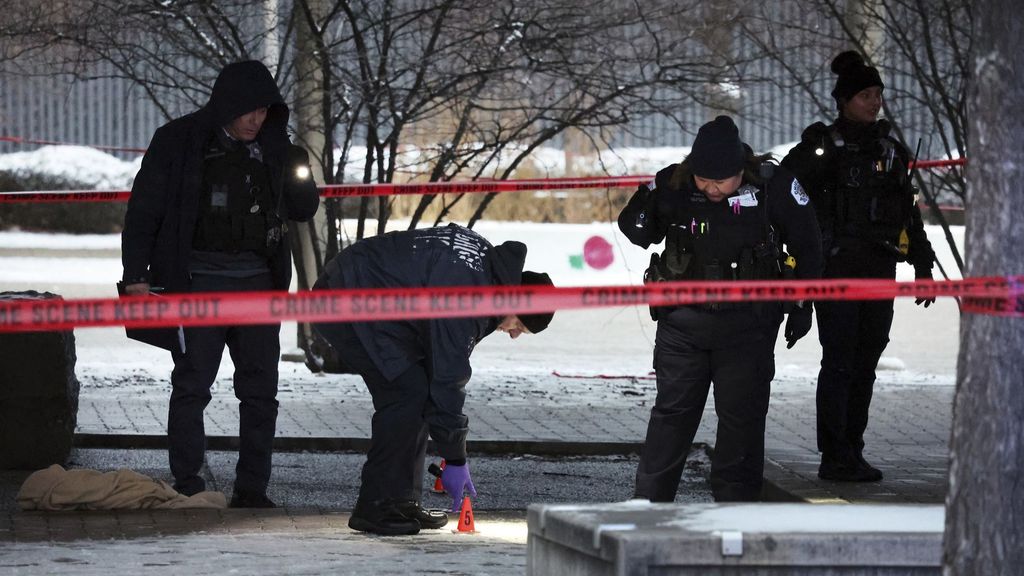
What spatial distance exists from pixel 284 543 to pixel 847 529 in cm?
226

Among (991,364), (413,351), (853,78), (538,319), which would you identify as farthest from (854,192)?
(991,364)

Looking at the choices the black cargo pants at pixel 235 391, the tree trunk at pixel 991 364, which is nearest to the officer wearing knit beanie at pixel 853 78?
the black cargo pants at pixel 235 391

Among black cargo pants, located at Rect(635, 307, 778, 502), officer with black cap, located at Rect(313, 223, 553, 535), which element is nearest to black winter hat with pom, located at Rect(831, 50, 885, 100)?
black cargo pants, located at Rect(635, 307, 778, 502)

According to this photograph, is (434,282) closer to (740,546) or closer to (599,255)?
(740,546)

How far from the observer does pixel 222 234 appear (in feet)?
22.4

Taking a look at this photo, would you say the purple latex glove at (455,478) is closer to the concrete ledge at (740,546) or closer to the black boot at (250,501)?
the black boot at (250,501)

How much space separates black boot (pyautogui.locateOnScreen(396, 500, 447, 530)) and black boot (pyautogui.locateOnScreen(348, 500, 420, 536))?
0.06 ft

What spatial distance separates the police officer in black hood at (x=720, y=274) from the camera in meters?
6.26

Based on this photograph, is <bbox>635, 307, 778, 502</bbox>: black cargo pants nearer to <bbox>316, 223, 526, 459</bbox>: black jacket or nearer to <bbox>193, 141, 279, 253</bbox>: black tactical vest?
<bbox>316, 223, 526, 459</bbox>: black jacket

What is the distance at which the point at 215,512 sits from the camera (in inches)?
263

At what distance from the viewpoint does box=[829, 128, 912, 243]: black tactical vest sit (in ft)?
24.1

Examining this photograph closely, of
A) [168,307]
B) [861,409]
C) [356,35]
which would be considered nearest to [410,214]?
[356,35]

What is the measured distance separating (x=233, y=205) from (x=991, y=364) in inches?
147

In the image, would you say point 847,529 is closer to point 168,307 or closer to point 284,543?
point 168,307
